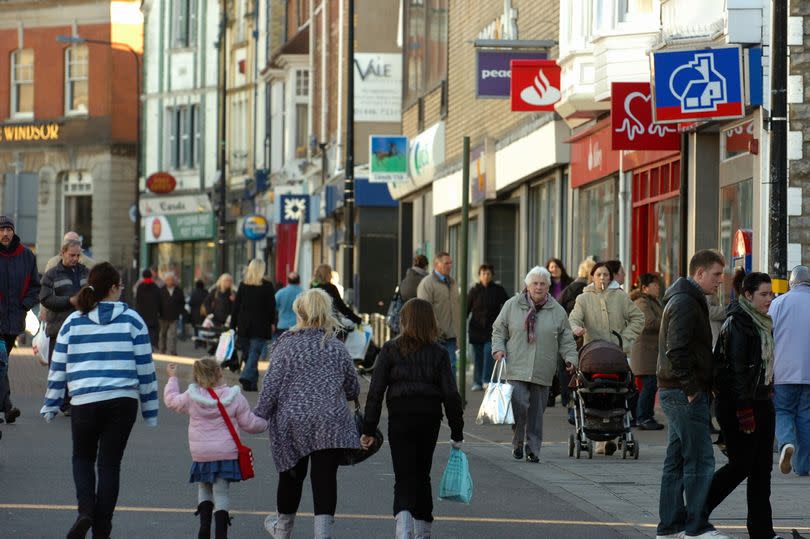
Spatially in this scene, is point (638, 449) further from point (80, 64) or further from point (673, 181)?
point (80, 64)

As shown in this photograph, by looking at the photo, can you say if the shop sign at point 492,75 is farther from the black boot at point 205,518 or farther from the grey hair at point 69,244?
the black boot at point 205,518

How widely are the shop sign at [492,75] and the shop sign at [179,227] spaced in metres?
38.7

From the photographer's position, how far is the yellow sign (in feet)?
234

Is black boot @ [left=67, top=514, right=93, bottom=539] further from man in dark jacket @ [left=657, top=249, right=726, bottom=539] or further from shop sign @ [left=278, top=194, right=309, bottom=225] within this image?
shop sign @ [left=278, top=194, right=309, bottom=225]

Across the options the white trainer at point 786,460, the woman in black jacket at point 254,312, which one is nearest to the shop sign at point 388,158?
the woman in black jacket at point 254,312

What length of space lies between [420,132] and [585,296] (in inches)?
837

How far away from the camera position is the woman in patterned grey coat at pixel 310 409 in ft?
32.4

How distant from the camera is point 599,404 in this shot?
52.1ft

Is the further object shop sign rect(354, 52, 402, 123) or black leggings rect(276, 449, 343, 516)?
shop sign rect(354, 52, 402, 123)

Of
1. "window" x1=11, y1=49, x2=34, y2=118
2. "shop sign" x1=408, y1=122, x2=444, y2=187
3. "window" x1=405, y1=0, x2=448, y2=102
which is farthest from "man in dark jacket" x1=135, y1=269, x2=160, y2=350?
"window" x1=11, y1=49, x2=34, y2=118

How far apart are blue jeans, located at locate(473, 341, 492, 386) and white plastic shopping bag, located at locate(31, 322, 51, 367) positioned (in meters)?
8.57

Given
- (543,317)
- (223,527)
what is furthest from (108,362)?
(543,317)

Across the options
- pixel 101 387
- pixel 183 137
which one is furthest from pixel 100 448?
pixel 183 137

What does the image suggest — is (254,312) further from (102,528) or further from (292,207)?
(292,207)
